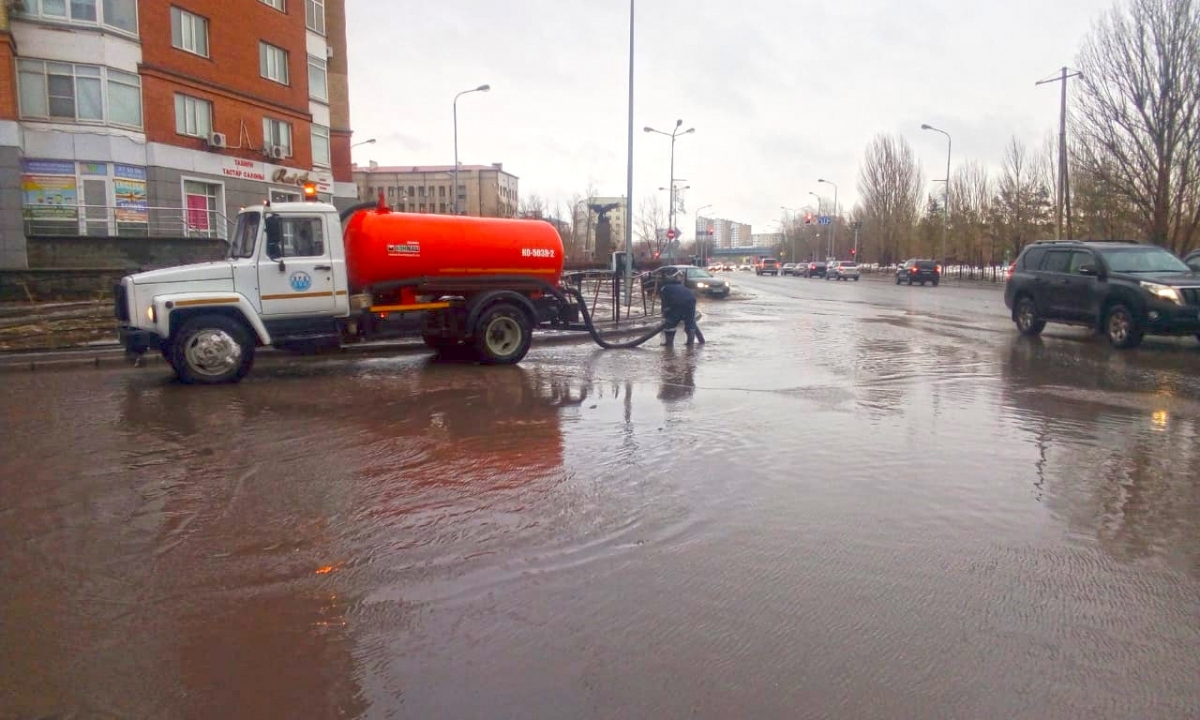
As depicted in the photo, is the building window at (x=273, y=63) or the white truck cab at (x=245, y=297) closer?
the white truck cab at (x=245, y=297)

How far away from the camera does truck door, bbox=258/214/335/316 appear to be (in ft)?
38.5

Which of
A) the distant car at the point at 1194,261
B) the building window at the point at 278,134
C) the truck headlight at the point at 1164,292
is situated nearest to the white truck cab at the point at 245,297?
the truck headlight at the point at 1164,292

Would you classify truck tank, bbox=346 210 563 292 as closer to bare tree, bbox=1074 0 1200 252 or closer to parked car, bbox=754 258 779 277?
bare tree, bbox=1074 0 1200 252

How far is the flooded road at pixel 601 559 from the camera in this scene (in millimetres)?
3400

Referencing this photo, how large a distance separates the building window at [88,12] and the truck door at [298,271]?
61.0ft

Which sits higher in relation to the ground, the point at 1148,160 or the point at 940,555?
the point at 1148,160

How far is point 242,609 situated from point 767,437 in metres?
5.11

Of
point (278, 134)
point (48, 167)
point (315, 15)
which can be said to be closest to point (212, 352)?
point (48, 167)

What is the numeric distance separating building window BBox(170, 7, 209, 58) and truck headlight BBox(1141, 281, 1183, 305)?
2866 cm

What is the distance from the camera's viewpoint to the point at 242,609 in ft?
13.5

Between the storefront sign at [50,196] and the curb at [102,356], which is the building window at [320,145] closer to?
the storefront sign at [50,196]

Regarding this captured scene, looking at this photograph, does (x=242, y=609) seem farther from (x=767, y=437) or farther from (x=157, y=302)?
(x=157, y=302)

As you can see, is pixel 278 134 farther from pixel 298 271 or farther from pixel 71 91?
pixel 298 271

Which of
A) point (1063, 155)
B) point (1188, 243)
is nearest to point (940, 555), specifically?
point (1063, 155)
